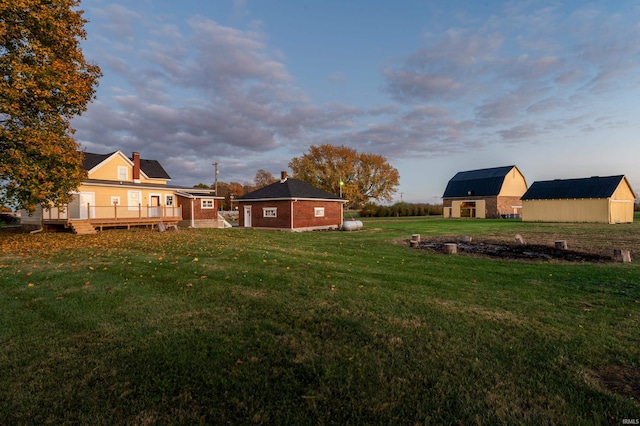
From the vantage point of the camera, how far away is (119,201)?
26438mm

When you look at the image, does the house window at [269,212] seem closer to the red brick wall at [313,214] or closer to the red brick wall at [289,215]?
the red brick wall at [289,215]

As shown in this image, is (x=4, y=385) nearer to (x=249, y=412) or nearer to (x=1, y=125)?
(x=249, y=412)

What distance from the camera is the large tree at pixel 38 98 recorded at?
12.1 meters

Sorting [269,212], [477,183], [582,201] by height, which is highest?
[477,183]

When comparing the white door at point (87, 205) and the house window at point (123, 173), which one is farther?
the house window at point (123, 173)

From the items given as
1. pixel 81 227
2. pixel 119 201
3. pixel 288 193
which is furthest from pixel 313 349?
pixel 119 201

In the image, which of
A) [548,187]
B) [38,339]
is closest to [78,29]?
[38,339]

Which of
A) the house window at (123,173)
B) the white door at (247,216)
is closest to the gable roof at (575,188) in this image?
the white door at (247,216)

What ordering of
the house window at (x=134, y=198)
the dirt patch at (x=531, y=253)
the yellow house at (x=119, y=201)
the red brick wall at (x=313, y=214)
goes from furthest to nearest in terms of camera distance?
the house window at (x=134, y=198)
the red brick wall at (x=313, y=214)
the yellow house at (x=119, y=201)
the dirt patch at (x=531, y=253)

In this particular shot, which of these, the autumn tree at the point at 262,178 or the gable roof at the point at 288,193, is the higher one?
the autumn tree at the point at 262,178

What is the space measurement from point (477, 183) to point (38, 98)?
52.4 m

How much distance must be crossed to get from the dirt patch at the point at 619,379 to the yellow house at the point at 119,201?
25.4m

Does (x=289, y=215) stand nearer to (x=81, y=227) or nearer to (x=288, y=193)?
(x=288, y=193)

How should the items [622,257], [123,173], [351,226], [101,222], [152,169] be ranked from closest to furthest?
[622,257] < [101,222] < [351,226] < [123,173] < [152,169]
